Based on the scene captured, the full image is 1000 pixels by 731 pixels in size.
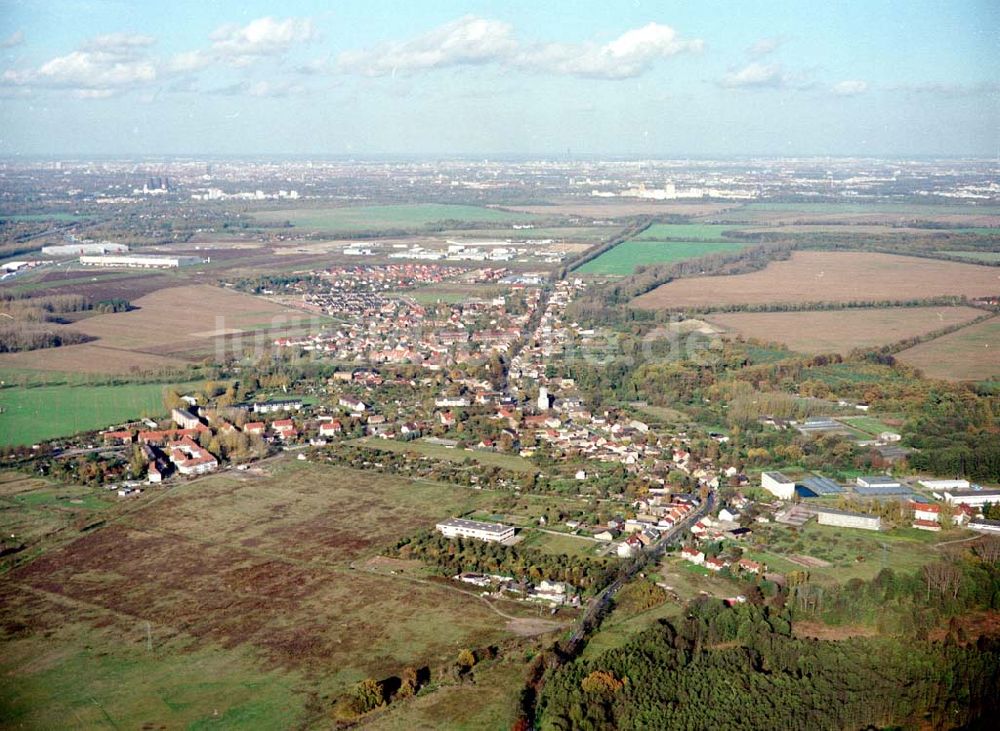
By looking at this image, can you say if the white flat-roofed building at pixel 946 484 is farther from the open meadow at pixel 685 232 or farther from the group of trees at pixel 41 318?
the open meadow at pixel 685 232

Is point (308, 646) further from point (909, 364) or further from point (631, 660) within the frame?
point (909, 364)

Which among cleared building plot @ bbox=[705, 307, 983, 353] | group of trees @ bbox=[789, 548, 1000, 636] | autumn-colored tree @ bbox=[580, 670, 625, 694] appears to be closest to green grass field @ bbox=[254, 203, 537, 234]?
cleared building plot @ bbox=[705, 307, 983, 353]

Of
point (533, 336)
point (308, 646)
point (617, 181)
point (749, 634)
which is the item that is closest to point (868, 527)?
point (749, 634)

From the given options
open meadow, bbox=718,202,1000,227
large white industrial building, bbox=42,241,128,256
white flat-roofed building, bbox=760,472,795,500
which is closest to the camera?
white flat-roofed building, bbox=760,472,795,500

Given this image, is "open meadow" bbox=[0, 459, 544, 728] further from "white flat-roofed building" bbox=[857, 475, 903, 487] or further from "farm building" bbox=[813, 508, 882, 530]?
"white flat-roofed building" bbox=[857, 475, 903, 487]

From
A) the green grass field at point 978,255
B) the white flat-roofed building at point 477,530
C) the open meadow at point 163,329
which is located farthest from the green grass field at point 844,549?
the green grass field at point 978,255

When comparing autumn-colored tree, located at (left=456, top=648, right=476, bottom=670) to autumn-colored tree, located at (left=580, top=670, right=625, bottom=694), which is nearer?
autumn-colored tree, located at (left=580, top=670, right=625, bottom=694)

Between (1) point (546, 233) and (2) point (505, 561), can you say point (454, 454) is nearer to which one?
(2) point (505, 561)
